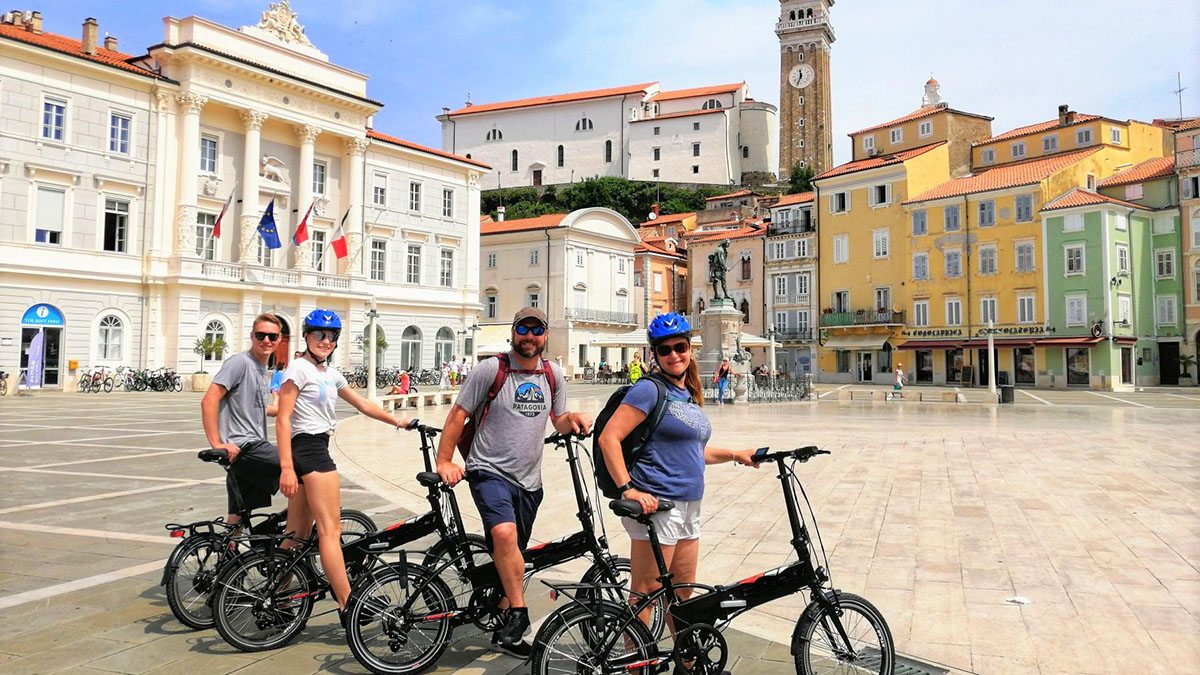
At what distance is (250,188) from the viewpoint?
36.5 metres

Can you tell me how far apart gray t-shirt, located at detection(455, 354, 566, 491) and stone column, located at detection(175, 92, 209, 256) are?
34281 millimetres

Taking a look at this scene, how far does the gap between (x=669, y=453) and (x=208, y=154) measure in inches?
1494

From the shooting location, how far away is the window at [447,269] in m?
46.1

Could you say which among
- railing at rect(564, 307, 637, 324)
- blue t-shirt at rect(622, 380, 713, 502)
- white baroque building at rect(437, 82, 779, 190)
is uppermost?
white baroque building at rect(437, 82, 779, 190)

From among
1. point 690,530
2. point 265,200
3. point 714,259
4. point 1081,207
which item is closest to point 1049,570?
point 690,530

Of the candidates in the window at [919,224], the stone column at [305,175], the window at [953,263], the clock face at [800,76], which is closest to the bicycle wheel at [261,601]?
the stone column at [305,175]

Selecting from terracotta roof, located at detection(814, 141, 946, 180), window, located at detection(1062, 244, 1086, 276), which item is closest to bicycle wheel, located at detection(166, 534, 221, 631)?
window, located at detection(1062, 244, 1086, 276)

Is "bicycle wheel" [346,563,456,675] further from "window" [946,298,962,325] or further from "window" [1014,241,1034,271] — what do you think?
"window" [946,298,962,325]

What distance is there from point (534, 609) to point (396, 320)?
129 ft

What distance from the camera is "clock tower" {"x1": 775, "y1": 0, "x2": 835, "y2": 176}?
98.1m

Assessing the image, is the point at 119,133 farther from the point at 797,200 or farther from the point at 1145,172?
the point at 1145,172

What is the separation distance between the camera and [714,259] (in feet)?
97.7

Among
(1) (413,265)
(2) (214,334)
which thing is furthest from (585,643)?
(1) (413,265)

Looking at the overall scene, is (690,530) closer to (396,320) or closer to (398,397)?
(398,397)
